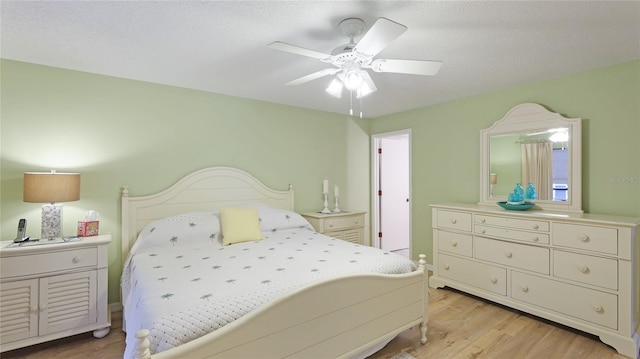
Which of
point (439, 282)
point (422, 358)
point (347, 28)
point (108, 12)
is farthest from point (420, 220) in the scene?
point (108, 12)

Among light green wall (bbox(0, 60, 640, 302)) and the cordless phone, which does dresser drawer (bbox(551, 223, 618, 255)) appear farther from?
the cordless phone

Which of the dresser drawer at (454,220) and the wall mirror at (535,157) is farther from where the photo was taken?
the dresser drawer at (454,220)

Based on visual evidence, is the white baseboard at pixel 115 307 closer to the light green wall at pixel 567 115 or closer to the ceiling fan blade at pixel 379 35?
the ceiling fan blade at pixel 379 35

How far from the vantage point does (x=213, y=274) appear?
6.08 feet

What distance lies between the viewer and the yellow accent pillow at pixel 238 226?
2.70 meters

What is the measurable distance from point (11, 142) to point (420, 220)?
430 cm

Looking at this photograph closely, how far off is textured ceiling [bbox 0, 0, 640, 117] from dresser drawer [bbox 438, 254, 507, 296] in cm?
186

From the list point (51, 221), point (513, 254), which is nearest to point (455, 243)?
point (513, 254)

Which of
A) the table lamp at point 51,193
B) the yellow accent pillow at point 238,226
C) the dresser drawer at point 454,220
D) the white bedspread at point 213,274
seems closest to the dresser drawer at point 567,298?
the dresser drawer at point 454,220

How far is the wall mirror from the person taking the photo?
2711mm

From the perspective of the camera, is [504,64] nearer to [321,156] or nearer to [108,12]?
[321,156]

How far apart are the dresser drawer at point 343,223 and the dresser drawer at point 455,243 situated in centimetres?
104

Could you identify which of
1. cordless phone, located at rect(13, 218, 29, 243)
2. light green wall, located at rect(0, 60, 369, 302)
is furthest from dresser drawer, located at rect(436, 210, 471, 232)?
cordless phone, located at rect(13, 218, 29, 243)

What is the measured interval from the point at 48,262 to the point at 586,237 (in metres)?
4.08
